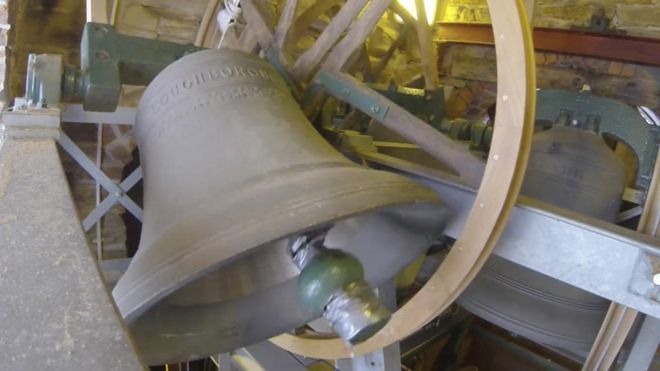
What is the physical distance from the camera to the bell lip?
0.57m

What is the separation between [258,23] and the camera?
1435mm

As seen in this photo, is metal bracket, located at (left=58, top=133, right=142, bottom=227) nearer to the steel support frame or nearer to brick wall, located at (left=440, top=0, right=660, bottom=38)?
the steel support frame

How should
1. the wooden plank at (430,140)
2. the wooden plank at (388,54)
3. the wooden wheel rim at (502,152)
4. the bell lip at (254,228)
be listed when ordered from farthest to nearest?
the wooden plank at (388,54) → the wooden plank at (430,140) → the wooden wheel rim at (502,152) → the bell lip at (254,228)

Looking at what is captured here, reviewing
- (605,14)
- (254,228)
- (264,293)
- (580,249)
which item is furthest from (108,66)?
(605,14)

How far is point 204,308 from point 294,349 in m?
0.36

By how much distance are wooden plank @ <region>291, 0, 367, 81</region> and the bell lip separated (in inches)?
22.4

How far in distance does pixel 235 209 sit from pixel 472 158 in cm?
45

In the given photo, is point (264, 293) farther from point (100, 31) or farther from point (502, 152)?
point (100, 31)

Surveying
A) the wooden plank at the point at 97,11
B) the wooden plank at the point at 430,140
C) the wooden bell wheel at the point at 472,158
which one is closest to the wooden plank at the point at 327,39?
the wooden bell wheel at the point at 472,158

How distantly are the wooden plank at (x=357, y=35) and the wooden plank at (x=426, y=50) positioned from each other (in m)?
0.75

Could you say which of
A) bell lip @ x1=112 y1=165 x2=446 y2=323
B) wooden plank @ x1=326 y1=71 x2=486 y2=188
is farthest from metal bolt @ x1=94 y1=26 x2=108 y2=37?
bell lip @ x1=112 y1=165 x2=446 y2=323

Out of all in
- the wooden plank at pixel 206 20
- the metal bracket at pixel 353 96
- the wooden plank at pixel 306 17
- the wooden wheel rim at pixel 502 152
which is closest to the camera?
the wooden wheel rim at pixel 502 152

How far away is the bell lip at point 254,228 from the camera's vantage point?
1.86 ft

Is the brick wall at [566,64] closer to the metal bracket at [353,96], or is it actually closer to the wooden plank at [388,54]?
the wooden plank at [388,54]
